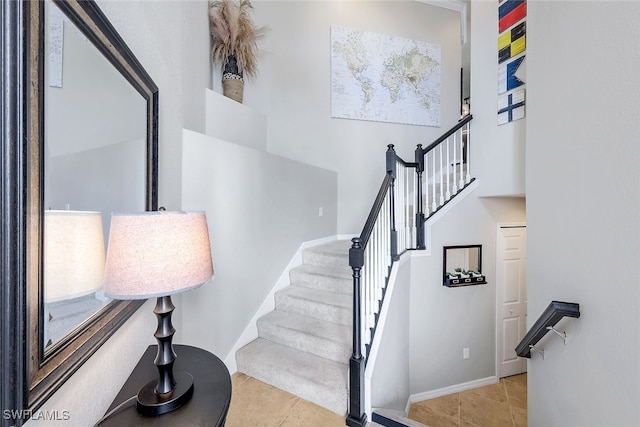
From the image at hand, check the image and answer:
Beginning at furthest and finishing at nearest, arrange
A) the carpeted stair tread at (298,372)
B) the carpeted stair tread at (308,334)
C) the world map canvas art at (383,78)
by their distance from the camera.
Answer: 1. the world map canvas art at (383,78)
2. the carpeted stair tread at (308,334)
3. the carpeted stair tread at (298,372)

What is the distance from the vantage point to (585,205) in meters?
1.57

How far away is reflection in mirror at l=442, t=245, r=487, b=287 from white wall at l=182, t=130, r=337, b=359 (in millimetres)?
1711

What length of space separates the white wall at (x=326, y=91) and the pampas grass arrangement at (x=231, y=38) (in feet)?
2.69

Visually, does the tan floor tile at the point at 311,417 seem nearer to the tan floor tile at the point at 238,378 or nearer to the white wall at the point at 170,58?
the tan floor tile at the point at 238,378

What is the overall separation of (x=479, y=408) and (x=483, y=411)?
5 centimetres

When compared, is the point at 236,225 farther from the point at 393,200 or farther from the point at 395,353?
the point at 395,353

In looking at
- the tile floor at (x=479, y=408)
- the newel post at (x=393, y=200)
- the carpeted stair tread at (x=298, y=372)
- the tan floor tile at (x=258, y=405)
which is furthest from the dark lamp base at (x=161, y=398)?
the tile floor at (x=479, y=408)

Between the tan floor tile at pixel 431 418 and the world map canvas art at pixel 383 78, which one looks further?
the world map canvas art at pixel 383 78

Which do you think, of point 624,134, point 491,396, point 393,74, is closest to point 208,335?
point 624,134

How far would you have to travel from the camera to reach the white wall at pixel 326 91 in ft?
12.4

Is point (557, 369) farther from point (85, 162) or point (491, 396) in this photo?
point (85, 162)

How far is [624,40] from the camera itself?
1.38 metres


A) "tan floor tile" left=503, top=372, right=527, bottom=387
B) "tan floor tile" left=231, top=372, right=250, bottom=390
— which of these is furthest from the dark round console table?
"tan floor tile" left=503, top=372, right=527, bottom=387

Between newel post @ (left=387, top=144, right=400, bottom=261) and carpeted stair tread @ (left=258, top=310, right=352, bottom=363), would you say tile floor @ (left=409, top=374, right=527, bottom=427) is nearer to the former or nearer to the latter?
carpeted stair tread @ (left=258, top=310, right=352, bottom=363)
